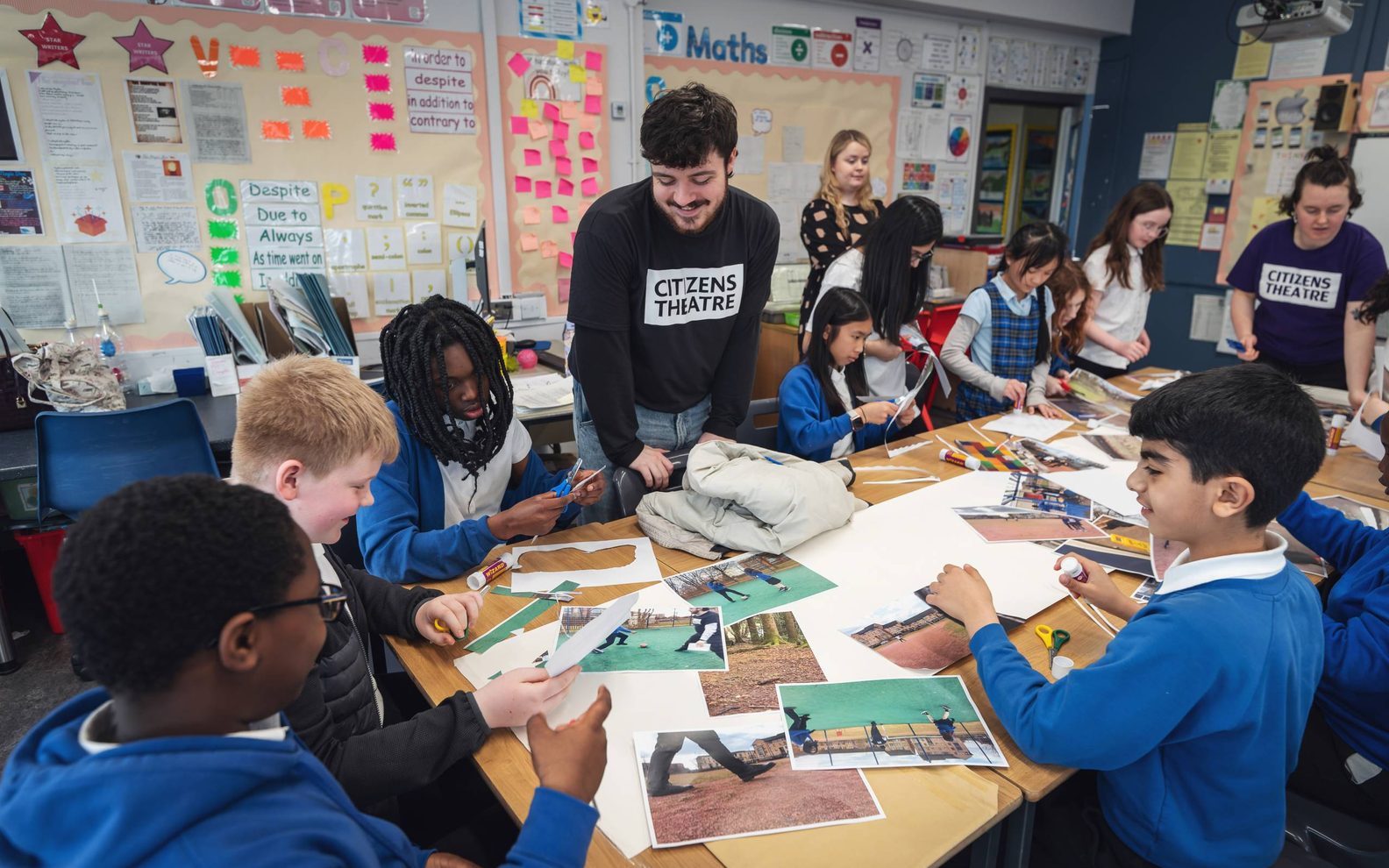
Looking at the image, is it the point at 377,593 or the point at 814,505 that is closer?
the point at 377,593

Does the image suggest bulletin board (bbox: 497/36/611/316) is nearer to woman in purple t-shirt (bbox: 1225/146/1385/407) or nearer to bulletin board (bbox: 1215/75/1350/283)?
woman in purple t-shirt (bbox: 1225/146/1385/407)

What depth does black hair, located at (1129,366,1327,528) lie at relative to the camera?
1.05m

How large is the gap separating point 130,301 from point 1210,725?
11.1 feet

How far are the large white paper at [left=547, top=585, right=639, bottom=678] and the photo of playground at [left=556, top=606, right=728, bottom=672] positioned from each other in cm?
8

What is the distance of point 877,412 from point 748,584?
99cm

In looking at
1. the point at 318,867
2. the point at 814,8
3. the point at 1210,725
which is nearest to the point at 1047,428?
the point at 1210,725

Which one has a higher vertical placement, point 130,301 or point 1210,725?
point 130,301

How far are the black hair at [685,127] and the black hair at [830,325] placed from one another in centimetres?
81

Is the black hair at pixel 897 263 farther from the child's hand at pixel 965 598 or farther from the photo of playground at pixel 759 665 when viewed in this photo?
the photo of playground at pixel 759 665

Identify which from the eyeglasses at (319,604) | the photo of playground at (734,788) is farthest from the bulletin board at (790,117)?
the eyeglasses at (319,604)

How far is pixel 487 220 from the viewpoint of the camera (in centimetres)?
348

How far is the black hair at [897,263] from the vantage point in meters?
2.61

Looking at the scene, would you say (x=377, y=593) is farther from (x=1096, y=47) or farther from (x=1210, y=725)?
(x=1096, y=47)

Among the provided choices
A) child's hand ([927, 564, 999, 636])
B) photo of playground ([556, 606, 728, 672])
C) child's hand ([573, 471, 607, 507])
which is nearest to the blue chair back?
child's hand ([573, 471, 607, 507])
